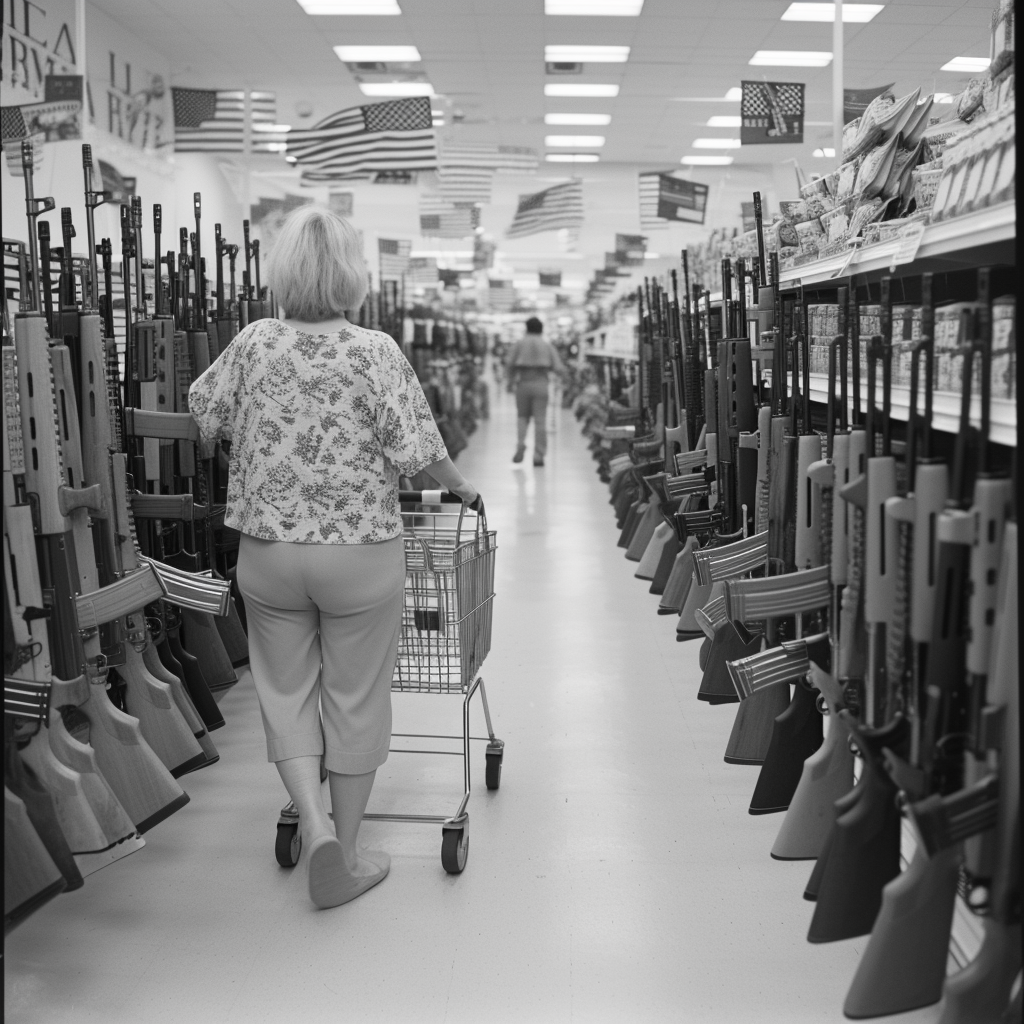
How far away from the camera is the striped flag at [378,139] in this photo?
30.4ft

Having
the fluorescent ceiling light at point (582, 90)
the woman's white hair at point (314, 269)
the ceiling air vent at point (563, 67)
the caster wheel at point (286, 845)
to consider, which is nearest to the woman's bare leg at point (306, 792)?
the caster wheel at point (286, 845)

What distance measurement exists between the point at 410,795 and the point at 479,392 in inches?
808

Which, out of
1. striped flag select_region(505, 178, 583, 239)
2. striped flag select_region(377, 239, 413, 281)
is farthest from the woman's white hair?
striped flag select_region(377, 239, 413, 281)

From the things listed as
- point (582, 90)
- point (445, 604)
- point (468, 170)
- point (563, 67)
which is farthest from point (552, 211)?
point (445, 604)

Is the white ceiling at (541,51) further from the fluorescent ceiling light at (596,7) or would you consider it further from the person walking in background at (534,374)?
the person walking in background at (534,374)

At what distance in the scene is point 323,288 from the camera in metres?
2.87

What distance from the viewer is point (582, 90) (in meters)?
12.2

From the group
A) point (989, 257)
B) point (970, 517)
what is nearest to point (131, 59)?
point (989, 257)

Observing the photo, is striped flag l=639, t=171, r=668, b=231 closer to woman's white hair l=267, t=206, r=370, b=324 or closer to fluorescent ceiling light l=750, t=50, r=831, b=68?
fluorescent ceiling light l=750, t=50, r=831, b=68

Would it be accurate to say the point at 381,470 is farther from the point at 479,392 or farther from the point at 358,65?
the point at 479,392

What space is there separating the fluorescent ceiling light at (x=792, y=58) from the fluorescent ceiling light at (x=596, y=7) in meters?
1.96

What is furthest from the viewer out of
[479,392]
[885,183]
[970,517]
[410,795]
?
[479,392]

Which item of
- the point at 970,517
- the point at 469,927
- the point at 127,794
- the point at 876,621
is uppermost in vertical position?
the point at 970,517

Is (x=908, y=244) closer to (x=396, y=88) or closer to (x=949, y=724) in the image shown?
(x=949, y=724)
